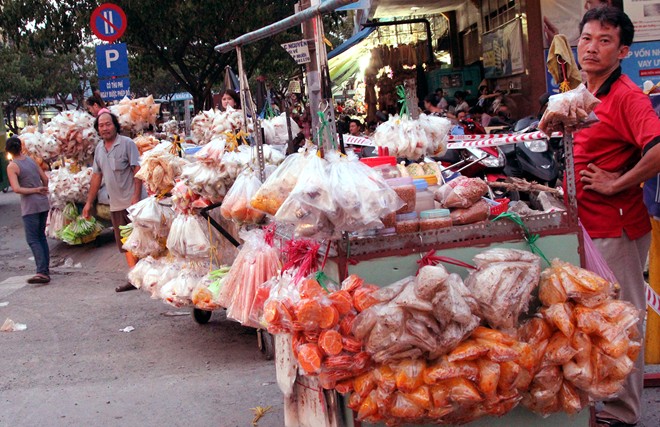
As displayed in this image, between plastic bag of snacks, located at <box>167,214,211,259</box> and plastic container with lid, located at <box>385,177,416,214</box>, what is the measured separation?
2916 mm

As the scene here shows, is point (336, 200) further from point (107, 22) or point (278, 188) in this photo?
point (107, 22)

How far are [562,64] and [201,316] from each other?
4268mm

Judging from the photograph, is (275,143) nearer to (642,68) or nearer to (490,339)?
(490,339)

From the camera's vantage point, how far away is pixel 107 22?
12.1 m

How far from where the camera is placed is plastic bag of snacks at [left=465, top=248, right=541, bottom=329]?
3102mm

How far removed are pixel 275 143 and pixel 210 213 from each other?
1220mm

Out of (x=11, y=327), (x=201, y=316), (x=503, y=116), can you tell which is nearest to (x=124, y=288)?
(x=11, y=327)

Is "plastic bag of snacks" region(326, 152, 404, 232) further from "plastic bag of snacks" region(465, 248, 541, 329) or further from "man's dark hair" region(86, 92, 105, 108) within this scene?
"man's dark hair" region(86, 92, 105, 108)

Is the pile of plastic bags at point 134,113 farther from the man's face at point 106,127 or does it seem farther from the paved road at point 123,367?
the paved road at point 123,367

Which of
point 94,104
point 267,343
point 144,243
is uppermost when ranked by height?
point 94,104

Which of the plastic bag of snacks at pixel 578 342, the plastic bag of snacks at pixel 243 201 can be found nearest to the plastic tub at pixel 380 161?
the plastic bag of snacks at pixel 578 342

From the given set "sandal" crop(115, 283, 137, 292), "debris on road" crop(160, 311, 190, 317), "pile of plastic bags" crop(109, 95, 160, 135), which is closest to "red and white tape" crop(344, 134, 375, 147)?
"debris on road" crop(160, 311, 190, 317)

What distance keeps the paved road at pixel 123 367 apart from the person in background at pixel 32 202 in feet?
1.63

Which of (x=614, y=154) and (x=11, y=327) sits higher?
(x=614, y=154)
